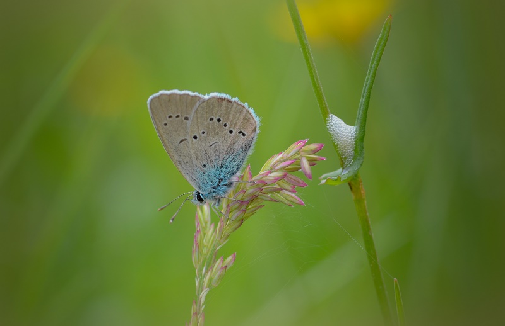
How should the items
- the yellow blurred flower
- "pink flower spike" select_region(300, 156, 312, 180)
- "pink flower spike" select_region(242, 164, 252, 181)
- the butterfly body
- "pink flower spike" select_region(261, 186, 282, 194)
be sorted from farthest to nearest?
A: the yellow blurred flower
the butterfly body
"pink flower spike" select_region(242, 164, 252, 181)
"pink flower spike" select_region(261, 186, 282, 194)
"pink flower spike" select_region(300, 156, 312, 180)

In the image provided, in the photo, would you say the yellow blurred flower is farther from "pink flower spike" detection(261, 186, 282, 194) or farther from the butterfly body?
"pink flower spike" detection(261, 186, 282, 194)

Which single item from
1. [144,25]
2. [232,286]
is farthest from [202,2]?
[232,286]

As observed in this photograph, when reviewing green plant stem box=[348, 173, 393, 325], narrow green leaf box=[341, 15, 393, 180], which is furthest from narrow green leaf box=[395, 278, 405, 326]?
narrow green leaf box=[341, 15, 393, 180]

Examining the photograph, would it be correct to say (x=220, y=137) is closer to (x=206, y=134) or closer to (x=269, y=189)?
(x=206, y=134)

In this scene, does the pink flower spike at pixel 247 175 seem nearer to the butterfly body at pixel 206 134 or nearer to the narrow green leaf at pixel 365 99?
the butterfly body at pixel 206 134

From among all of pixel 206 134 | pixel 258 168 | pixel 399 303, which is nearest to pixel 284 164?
pixel 399 303

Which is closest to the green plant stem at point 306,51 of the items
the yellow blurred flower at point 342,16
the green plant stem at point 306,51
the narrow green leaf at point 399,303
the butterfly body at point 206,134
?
the green plant stem at point 306,51

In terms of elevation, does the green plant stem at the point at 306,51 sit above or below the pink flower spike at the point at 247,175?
above
